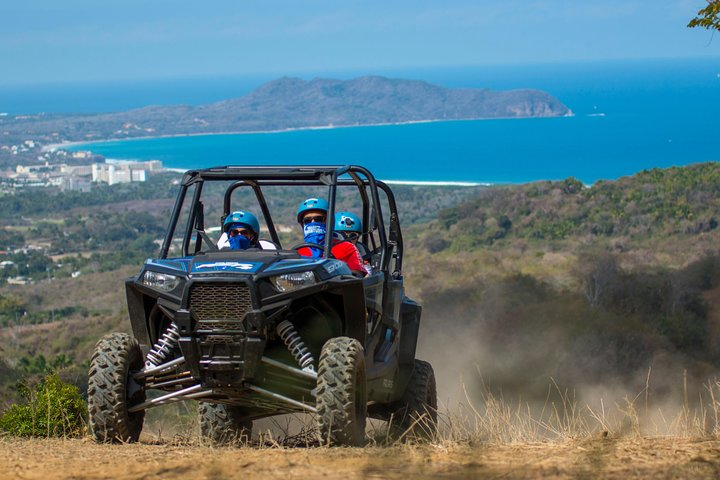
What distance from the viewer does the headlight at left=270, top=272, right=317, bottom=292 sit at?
7.43 meters

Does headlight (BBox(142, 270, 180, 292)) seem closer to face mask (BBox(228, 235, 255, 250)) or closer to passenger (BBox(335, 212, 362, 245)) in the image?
face mask (BBox(228, 235, 255, 250))

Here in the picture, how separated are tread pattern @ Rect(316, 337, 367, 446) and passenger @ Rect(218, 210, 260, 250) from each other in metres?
1.50

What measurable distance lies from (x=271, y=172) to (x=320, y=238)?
63 cm

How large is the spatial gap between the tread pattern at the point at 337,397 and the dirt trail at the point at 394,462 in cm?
23

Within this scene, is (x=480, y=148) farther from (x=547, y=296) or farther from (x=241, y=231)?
(x=241, y=231)

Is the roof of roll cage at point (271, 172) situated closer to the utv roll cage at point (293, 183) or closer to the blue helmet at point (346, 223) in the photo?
→ the utv roll cage at point (293, 183)

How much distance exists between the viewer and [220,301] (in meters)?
7.36

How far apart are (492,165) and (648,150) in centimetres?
1787

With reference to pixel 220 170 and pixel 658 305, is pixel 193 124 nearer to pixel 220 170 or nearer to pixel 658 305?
pixel 658 305

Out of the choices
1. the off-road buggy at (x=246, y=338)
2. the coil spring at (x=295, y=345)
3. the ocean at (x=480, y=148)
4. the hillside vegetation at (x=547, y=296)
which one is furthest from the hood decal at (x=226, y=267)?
the ocean at (x=480, y=148)

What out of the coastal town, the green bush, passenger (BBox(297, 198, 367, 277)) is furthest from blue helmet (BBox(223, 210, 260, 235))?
the coastal town

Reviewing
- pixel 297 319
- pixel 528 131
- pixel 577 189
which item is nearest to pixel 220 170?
pixel 297 319

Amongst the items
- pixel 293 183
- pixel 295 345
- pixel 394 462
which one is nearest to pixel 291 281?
pixel 295 345

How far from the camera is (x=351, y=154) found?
395ft
